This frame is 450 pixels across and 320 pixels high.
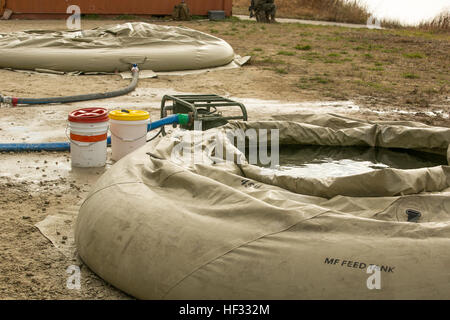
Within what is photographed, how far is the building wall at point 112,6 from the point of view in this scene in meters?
14.0

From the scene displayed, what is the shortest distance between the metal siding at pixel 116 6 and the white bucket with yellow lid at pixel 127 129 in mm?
10857

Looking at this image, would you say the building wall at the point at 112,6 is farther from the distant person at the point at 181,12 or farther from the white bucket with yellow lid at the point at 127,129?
the white bucket with yellow lid at the point at 127,129

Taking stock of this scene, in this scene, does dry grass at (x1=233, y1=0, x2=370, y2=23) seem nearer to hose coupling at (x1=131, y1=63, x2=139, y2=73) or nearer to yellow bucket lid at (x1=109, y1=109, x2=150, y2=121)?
hose coupling at (x1=131, y1=63, x2=139, y2=73)

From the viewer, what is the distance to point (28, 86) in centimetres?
693

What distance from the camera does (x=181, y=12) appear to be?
1473 centimetres

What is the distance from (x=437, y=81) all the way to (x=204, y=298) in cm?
697

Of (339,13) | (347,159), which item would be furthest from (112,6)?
(347,159)

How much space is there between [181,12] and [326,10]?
6.22 meters

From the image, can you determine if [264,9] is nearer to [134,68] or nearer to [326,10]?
[326,10]

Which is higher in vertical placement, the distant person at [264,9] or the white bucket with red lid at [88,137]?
the distant person at [264,9]

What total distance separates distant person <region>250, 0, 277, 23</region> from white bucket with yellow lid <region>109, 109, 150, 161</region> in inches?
455

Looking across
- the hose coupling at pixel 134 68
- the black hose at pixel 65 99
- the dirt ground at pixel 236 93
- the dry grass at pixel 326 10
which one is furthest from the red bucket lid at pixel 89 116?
the dry grass at pixel 326 10

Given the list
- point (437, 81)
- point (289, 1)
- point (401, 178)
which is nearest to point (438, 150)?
point (401, 178)
